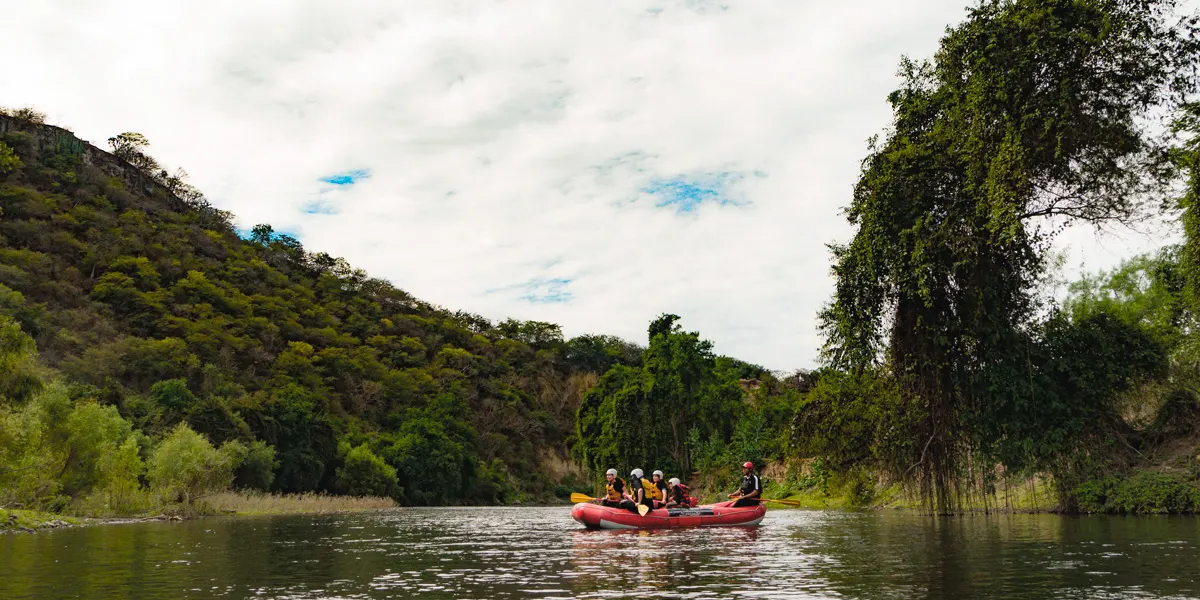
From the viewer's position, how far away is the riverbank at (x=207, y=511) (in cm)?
2892

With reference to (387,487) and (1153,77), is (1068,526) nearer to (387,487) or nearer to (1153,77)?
(1153,77)

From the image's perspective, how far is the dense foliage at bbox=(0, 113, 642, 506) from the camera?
4550cm

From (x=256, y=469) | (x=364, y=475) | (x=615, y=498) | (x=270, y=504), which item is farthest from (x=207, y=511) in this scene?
(x=364, y=475)

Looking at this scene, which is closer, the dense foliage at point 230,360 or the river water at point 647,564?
the river water at point 647,564

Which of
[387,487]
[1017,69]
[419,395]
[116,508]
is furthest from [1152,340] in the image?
[419,395]

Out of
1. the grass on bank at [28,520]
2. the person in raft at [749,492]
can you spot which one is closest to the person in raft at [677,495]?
the person in raft at [749,492]

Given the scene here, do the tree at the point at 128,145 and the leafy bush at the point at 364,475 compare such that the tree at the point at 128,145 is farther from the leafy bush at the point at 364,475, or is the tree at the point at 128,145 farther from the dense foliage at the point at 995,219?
the dense foliage at the point at 995,219

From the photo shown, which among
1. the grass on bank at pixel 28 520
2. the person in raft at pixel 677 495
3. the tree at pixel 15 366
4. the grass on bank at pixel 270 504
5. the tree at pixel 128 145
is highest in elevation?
the tree at pixel 128 145

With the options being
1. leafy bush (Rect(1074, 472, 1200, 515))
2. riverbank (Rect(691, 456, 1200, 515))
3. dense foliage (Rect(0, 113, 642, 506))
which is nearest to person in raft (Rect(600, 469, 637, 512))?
riverbank (Rect(691, 456, 1200, 515))

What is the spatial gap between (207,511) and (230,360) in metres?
42.6

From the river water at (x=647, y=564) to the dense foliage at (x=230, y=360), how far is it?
14.9 metres

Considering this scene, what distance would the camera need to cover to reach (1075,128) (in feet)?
79.4

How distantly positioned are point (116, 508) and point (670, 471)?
39080 mm

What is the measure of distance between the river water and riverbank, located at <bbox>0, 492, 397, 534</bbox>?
120 inches
